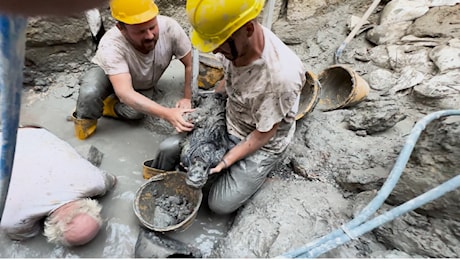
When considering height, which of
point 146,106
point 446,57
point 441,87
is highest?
point 446,57

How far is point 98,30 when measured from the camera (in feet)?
10.2

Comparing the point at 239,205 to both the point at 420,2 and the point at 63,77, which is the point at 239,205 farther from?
the point at 420,2

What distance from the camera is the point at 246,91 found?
1803 millimetres

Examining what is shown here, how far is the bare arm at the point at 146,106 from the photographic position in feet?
6.73

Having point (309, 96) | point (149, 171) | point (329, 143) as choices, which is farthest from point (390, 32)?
point (149, 171)

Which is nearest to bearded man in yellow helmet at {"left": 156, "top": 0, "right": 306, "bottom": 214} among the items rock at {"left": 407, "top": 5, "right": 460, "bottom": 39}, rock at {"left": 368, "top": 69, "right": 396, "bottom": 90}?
rock at {"left": 368, "top": 69, "right": 396, "bottom": 90}

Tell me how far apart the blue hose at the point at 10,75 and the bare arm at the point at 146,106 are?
1.05 metres

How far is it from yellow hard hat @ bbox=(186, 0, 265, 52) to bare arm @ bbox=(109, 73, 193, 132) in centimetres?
59

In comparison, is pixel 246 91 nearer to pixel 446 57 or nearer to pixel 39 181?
pixel 39 181

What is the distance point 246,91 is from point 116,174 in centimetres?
118

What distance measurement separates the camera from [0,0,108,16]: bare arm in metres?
0.40

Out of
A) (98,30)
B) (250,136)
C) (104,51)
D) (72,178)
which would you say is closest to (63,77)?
Answer: (98,30)

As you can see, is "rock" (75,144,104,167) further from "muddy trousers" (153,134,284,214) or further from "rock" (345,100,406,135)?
"rock" (345,100,406,135)

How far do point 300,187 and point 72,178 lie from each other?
4.43 ft
